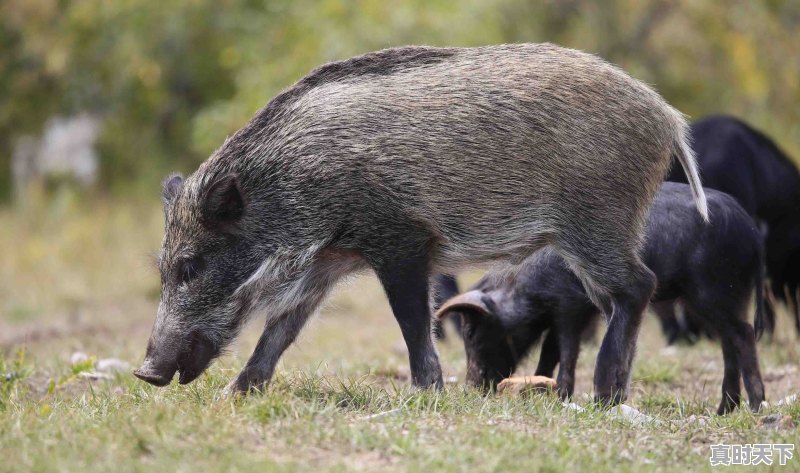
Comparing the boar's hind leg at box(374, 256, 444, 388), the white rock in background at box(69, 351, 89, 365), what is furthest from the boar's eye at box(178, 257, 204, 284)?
the white rock in background at box(69, 351, 89, 365)

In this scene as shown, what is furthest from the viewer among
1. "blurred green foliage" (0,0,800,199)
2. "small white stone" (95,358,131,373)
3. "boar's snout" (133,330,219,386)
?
"blurred green foliage" (0,0,800,199)

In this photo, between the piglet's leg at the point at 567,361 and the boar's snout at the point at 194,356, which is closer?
the boar's snout at the point at 194,356

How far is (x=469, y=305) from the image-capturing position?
678cm

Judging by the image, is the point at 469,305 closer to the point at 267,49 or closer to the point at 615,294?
the point at 615,294

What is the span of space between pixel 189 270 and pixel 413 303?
111 cm

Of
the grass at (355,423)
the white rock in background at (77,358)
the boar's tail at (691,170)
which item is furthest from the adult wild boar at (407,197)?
the white rock in background at (77,358)

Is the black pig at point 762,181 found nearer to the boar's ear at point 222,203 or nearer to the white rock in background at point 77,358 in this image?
the boar's ear at point 222,203

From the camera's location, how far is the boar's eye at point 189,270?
568 cm

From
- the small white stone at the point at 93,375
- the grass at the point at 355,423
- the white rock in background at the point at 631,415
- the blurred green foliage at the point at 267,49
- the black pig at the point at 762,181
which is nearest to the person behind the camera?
the grass at the point at 355,423

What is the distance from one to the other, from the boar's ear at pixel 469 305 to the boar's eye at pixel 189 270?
1.55 metres

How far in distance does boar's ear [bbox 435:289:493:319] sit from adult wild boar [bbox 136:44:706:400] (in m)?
0.79

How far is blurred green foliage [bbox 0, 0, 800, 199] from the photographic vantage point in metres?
13.3

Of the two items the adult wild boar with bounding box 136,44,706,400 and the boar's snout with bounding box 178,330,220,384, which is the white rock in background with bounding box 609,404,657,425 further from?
the boar's snout with bounding box 178,330,220,384

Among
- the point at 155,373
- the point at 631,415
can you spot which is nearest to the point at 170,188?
the point at 155,373
